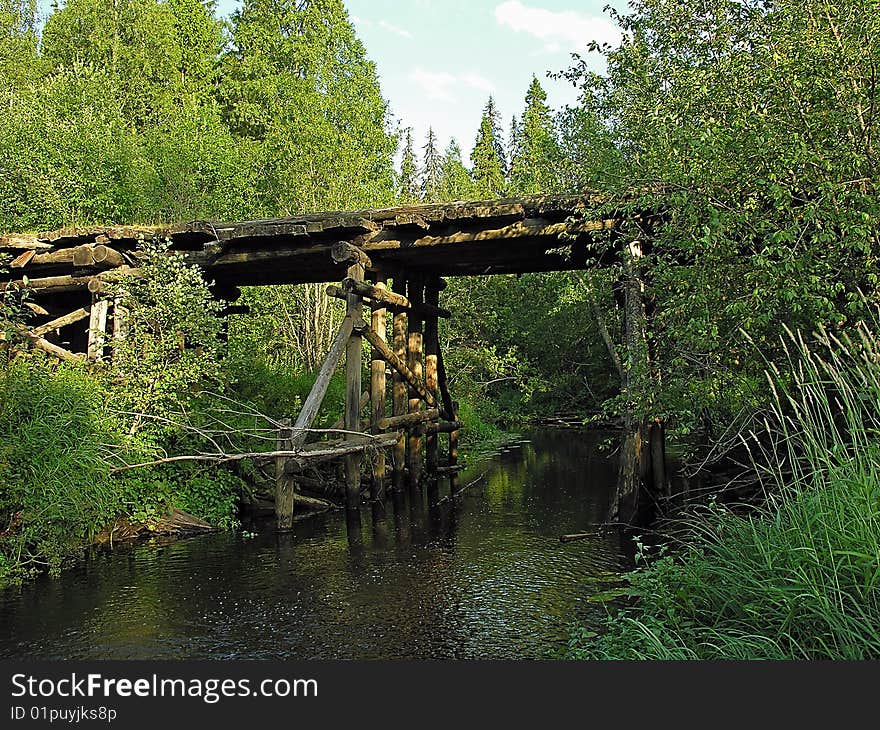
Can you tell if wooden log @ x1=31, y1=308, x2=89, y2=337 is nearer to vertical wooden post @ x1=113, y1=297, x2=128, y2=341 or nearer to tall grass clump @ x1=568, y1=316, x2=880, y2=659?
vertical wooden post @ x1=113, y1=297, x2=128, y2=341

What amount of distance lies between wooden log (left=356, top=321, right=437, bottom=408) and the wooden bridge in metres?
0.02

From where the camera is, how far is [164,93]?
2294 cm

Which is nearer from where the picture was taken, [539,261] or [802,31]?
[802,31]

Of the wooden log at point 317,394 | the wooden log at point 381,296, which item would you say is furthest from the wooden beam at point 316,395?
the wooden log at point 381,296

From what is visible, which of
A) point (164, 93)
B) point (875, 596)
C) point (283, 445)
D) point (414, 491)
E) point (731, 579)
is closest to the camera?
point (875, 596)

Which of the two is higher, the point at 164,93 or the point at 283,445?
the point at 164,93

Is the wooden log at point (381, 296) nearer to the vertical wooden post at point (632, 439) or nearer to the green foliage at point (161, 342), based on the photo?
the green foliage at point (161, 342)

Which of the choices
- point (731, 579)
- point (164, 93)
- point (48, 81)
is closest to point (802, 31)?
point (731, 579)

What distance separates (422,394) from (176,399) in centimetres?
402

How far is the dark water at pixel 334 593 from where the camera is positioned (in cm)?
535

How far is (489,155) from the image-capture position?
149ft

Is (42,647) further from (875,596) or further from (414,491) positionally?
(414,491)

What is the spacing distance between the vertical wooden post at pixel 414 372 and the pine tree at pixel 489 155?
75.9 feet

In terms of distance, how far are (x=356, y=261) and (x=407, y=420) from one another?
2.84 m
